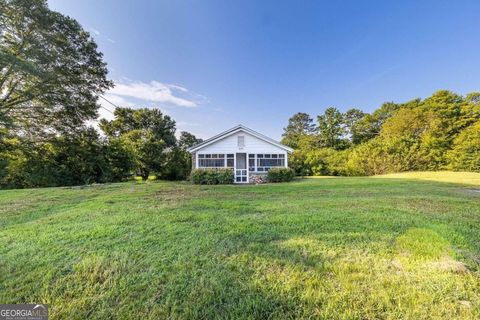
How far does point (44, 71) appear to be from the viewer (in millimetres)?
12344

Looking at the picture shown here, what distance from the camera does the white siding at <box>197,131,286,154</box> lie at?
48.9 ft

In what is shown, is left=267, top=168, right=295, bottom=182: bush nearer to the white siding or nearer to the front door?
the white siding

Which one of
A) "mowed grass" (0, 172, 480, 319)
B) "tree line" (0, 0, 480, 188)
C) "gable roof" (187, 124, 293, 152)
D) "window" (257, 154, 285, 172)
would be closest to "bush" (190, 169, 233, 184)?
"gable roof" (187, 124, 293, 152)

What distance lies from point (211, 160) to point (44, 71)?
1184 centimetres

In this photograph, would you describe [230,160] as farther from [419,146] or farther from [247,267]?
[419,146]

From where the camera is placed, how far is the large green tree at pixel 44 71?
11602mm

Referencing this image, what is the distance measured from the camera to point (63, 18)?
43.0 ft

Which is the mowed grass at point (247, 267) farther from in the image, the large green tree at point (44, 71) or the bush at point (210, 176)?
the large green tree at point (44, 71)

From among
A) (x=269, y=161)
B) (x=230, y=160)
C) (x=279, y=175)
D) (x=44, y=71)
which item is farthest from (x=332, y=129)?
(x=44, y=71)

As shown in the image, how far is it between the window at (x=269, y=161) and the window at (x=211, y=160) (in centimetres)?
284

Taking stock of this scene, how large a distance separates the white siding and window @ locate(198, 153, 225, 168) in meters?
0.32

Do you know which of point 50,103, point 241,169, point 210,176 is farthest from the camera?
point 241,169

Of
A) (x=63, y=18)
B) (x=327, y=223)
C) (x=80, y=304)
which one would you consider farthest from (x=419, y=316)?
(x=63, y=18)

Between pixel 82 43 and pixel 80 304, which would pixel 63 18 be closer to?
pixel 82 43
